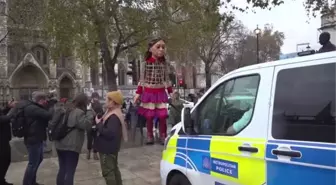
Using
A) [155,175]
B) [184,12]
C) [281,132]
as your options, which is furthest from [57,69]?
[281,132]

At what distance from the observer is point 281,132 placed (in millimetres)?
3398

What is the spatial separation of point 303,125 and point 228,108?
1.11 metres

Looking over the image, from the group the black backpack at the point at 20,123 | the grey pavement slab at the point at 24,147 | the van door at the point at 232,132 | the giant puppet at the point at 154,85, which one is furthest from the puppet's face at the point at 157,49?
the van door at the point at 232,132

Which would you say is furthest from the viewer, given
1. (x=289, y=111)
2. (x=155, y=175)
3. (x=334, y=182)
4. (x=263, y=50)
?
(x=263, y=50)

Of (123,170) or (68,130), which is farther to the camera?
(123,170)

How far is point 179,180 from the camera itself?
191 inches

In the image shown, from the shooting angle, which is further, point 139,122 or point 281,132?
point 139,122

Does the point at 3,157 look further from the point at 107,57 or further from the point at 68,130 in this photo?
the point at 107,57

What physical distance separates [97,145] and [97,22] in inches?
395

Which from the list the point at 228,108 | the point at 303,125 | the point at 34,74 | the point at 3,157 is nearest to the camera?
the point at 303,125

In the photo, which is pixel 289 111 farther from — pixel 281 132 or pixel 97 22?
pixel 97 22

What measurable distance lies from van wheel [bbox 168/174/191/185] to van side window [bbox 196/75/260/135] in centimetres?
61

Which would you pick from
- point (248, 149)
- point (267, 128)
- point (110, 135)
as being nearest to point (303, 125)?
point (267, 128)

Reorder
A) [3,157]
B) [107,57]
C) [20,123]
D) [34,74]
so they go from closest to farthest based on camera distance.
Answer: [20,123], [3,157], [107,57], [34,74]
